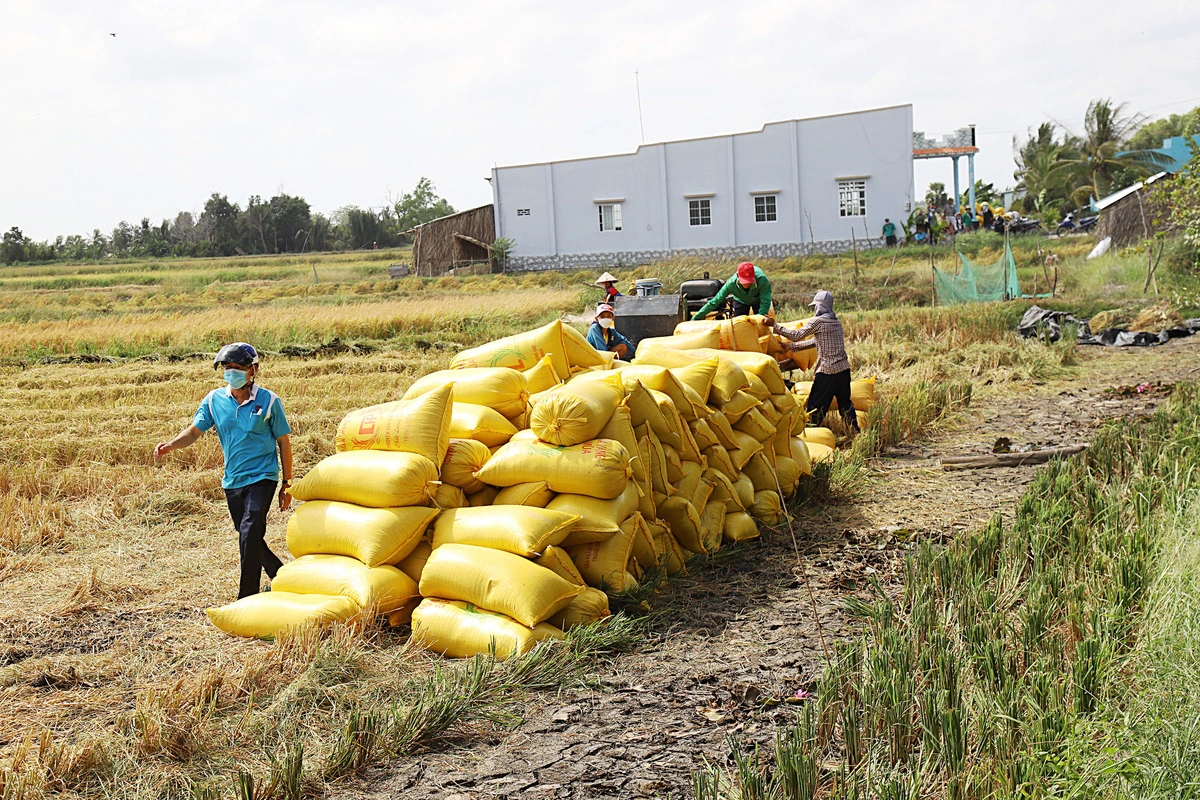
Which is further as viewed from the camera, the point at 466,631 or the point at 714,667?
the point at 466,631

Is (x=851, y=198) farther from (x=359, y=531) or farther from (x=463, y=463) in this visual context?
(x=359, y=531)

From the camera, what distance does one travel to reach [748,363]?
657 centimetres

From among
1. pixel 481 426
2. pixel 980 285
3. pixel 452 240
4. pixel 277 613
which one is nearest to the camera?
pixel 277 613

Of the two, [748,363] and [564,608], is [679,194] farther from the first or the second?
[564,608]

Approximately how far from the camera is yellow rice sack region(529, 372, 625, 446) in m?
4.66

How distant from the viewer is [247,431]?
4.82 metres

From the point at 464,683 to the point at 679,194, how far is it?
101 ft

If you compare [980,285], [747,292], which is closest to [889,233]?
[980,285]

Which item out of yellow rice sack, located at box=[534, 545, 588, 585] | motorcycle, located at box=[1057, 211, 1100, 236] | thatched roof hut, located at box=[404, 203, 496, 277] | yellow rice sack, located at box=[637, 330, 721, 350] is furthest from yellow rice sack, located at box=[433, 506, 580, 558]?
motorcycle, located at box=[1057, 211, 1100, 236]

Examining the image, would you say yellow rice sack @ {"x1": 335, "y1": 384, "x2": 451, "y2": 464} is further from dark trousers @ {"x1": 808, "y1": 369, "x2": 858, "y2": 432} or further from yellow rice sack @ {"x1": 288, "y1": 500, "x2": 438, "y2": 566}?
dark trousers @ {"x1": 808, "y1": 369, "x2": 858, "y2": 432}

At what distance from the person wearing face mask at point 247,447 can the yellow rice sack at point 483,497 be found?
98 cm

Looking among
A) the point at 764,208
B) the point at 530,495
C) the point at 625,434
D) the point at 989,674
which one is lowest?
the point at 989,674

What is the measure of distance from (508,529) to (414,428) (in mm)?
722

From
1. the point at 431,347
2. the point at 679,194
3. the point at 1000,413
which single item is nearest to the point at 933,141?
the point at 679,194
